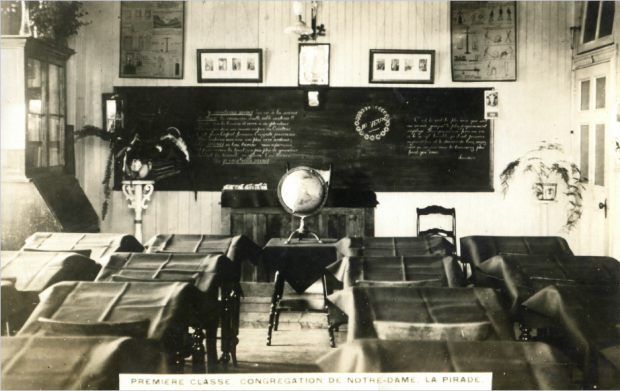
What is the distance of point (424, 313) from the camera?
1978 millimetres

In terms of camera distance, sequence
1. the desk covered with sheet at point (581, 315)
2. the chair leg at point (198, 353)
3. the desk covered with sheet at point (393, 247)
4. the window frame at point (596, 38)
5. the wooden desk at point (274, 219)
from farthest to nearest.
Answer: the wooden desk at point (274, 219)
the window frame at point (596, 38)
the desk covered with sheet at point (393, 247)
the chair leg at point (198, 353)
the desk covered with sheet at point (581, 315)

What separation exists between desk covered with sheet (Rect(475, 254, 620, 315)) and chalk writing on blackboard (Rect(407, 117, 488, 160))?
2.69 m

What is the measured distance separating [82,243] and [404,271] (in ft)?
5.80

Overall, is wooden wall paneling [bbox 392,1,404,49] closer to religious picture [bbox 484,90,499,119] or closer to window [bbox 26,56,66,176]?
religious picture [bbox 484,90,499,119]

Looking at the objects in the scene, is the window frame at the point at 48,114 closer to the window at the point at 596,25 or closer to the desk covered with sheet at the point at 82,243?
the desk covered with sheet at the point at 82,243

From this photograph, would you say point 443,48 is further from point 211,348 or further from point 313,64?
point 211,348

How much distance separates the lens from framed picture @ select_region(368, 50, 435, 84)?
5.11m

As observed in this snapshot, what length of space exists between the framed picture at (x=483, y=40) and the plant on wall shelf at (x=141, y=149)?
2911 mm

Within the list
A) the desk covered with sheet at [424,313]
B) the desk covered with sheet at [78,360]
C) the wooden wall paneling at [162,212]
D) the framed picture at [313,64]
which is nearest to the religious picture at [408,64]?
the framed picture at [313,64]

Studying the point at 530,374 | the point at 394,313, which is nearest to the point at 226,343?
the point at 394,313

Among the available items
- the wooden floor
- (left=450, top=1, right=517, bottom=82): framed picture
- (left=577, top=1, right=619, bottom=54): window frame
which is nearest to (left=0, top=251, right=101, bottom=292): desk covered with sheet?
the wooden floor

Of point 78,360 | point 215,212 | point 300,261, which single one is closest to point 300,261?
point 300,261

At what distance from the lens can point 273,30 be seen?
16.8 ft
